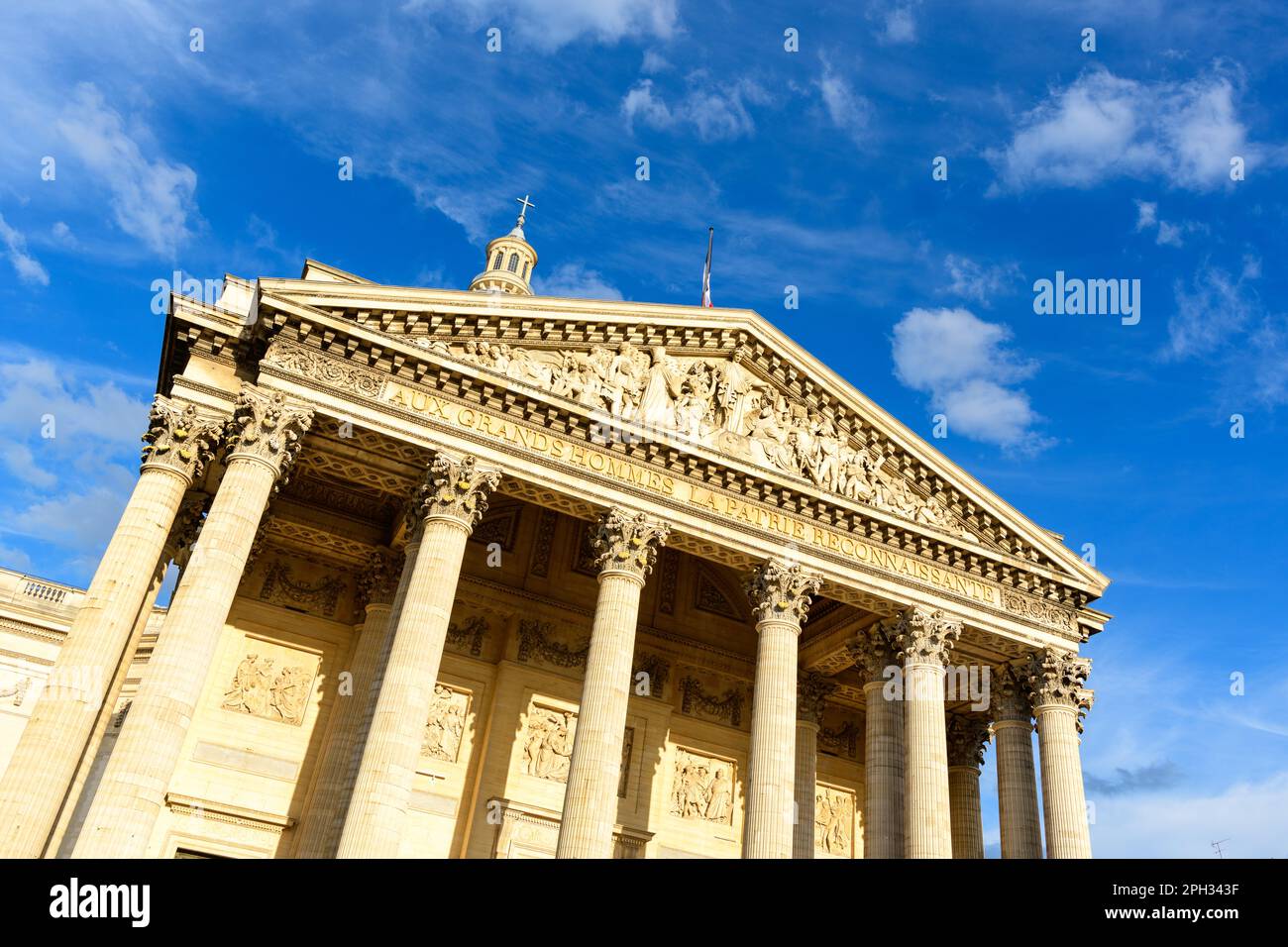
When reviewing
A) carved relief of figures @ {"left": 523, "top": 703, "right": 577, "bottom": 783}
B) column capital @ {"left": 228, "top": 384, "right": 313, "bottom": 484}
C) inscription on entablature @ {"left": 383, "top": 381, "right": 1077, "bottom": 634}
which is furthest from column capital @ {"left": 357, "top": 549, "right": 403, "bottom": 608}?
column capital @ {"left": 228, "top": 384, "right": 313, "bottom": 484}

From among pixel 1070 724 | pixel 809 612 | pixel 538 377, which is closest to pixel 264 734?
pixel 538 377

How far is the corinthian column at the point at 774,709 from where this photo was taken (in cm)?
2122

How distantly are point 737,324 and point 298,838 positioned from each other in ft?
52.5

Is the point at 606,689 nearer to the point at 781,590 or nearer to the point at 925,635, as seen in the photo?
the point at 781,590

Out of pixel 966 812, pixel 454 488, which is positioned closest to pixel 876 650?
pixel 966 812

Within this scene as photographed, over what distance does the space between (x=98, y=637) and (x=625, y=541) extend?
10476 mm

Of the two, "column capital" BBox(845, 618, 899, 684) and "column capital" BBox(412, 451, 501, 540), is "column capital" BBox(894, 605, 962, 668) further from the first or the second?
"column capital" BBox(412, 451, 501, 540)

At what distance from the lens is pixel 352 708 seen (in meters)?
23.8

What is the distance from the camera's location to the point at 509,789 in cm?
2562

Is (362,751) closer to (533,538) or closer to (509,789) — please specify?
(509,789)

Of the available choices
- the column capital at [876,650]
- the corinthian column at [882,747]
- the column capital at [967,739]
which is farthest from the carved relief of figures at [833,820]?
the column capital at [876,650]

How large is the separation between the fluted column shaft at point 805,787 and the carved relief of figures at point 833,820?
3.38ft

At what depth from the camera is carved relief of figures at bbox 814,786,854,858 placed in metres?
29.6

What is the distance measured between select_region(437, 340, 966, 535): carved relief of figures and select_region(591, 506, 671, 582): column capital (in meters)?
2.34
